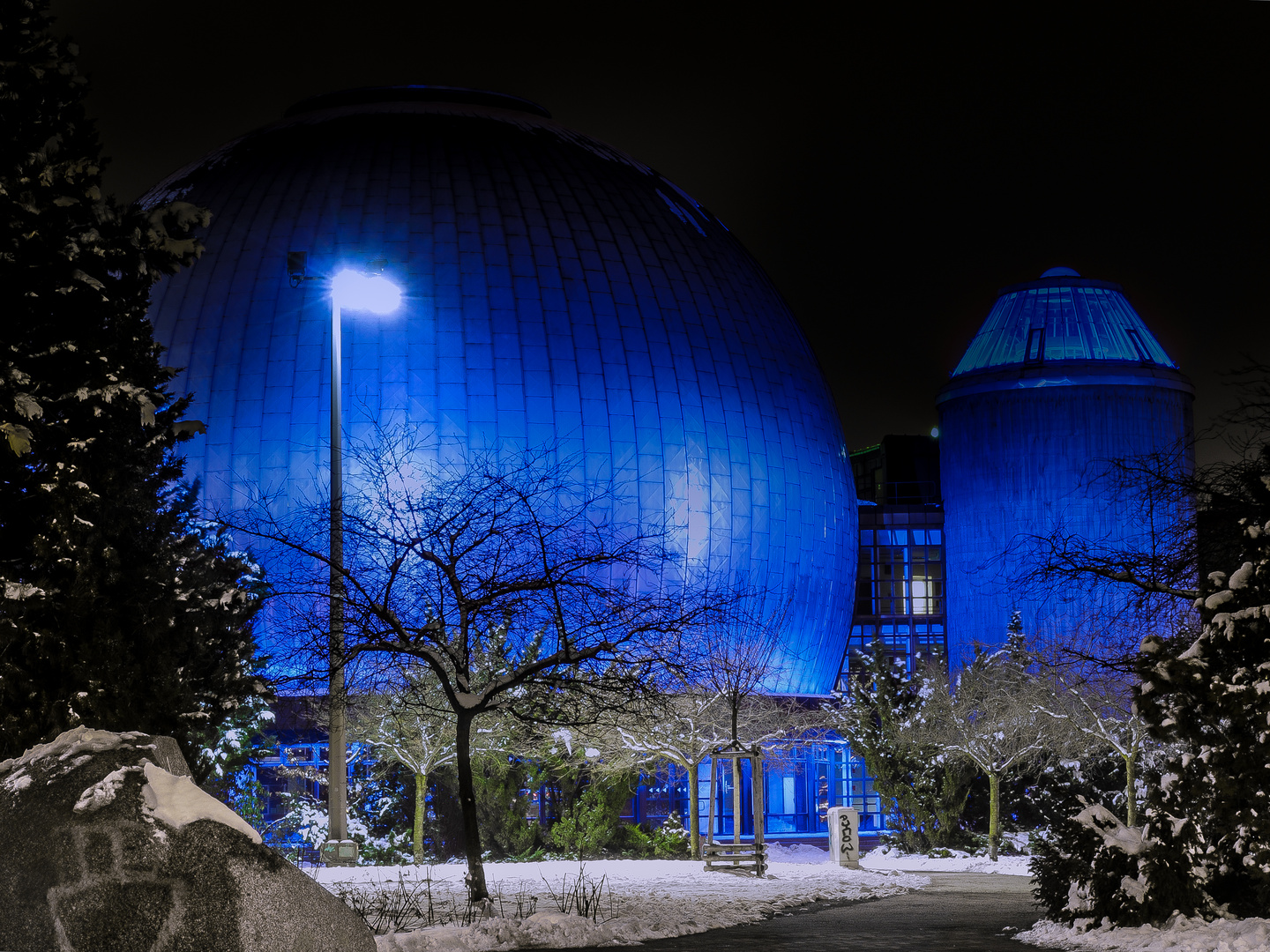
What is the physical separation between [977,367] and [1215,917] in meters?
52.5

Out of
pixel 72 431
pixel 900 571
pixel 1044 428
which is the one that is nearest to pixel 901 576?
pixel 900 571

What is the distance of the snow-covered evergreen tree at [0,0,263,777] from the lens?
1616 cm

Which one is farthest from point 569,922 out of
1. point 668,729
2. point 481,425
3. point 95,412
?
point 481,425

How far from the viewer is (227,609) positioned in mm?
23031

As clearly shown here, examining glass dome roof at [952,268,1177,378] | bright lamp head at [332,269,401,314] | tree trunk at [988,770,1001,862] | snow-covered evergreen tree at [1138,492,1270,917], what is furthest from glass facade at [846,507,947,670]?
snow-covered evergreen tree at [1138,492,1270,917]

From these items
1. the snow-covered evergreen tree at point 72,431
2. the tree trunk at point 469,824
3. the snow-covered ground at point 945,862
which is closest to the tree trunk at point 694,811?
the snow-covered ground at point 945,862

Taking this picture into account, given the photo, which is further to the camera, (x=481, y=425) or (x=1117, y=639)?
(x=1117, y=639)

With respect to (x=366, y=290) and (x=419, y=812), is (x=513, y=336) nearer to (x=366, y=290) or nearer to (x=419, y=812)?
(x=419, y=812)

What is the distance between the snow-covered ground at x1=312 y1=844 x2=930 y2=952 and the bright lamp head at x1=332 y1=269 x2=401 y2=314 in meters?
9.51

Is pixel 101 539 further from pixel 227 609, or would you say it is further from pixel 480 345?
pixel 480 345

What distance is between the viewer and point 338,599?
65.4ft

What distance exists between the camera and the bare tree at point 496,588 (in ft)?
65.3

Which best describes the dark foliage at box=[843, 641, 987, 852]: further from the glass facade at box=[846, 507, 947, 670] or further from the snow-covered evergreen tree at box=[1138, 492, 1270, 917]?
the glass facade at box=[846, 507, 947, 670]

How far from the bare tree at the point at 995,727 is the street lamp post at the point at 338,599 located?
1726 cm
